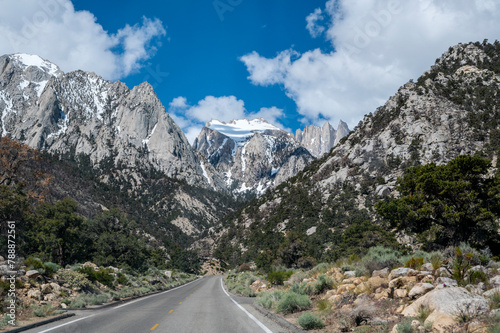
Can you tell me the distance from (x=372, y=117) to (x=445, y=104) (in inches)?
878

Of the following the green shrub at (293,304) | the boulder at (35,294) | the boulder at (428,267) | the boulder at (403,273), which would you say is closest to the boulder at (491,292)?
the boulder at (403,273)

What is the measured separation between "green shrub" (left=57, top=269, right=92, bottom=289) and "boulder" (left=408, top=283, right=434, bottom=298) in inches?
751

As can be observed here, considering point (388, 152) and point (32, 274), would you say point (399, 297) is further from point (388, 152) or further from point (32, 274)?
point (388, 152)

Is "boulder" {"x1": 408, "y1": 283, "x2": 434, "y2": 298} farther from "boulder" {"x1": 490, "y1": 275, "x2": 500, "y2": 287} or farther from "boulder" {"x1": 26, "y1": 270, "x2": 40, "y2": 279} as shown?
"boulder" {"x1": 26, "y1": 270, "x2": 40, "y2": 279}

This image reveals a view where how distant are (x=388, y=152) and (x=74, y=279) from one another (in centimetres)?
7282

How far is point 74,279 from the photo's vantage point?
19625 millimetres

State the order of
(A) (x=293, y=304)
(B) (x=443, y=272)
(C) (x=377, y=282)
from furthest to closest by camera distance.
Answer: (A) (x=293, y=304) < (C) (x=377, y=282) < (B) (x=443, y=272)

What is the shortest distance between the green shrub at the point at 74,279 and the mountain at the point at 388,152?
2882 cm

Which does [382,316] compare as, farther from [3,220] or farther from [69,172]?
[69,172]

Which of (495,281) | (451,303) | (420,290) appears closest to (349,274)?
(420,290)

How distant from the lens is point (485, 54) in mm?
88000

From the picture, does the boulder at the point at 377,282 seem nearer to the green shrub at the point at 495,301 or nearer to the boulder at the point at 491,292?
the boulder at the point at 491,292

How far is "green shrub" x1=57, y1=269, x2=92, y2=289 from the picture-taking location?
1932cm

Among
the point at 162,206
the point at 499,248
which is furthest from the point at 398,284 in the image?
the point at 162,206
